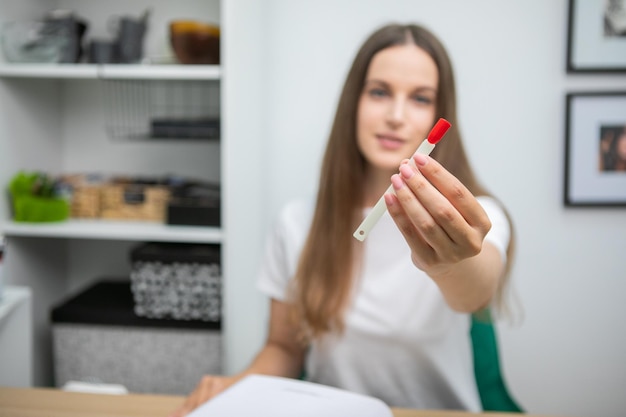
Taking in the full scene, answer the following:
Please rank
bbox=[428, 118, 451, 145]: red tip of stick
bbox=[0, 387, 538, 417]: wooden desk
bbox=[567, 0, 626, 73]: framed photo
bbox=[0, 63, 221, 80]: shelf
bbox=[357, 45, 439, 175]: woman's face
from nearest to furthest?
bbox=[428, 118, 451, 145]: red tip of stick < bbox=[0, 387, 538, 417]: wooden desk < bbox=[357, 45, 439, 175]: woman's face < bbox=[0, 63, 221, 80]: shelf < bbox=[567, 0, 626, 73]: framed photo

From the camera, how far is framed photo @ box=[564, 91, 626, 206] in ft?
3.40

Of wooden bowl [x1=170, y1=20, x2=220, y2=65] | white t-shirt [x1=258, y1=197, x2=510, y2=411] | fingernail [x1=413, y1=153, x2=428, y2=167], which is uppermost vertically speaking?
wooden bowl [x1=170, y1=20, x2=220, y2=65]

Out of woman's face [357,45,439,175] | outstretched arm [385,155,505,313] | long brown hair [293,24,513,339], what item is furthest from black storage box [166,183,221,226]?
outstretched arm [385,155,505,313]

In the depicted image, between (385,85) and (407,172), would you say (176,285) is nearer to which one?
(385,85)

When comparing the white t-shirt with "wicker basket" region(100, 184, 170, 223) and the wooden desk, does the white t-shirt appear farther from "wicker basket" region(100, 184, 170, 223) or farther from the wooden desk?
"wicker basket" region(100, 184, 170, 223)

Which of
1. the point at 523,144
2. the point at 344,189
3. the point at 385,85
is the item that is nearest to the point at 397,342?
the point at 344,189

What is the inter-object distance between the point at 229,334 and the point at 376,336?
34 centimetres

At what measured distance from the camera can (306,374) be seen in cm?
79

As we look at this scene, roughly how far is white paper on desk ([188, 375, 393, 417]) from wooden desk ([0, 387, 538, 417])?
73 millimetres

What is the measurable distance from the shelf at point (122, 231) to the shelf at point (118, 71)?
0.81 ft

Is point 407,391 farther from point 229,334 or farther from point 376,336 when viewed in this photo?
point 229,334

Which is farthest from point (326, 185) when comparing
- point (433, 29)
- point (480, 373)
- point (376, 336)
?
point (433, 29)

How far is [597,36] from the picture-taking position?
1.03m

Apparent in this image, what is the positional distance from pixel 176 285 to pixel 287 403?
0.60 m
